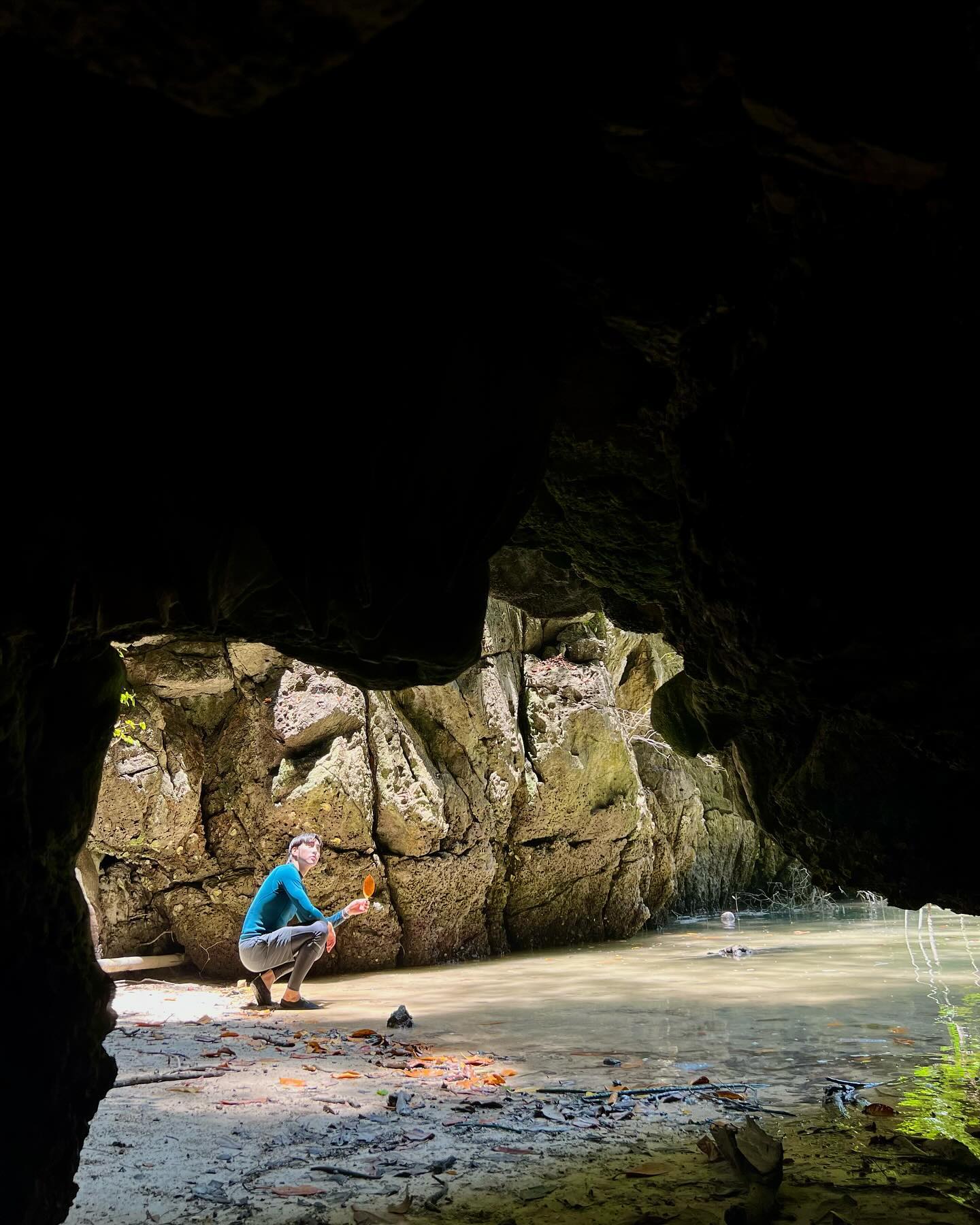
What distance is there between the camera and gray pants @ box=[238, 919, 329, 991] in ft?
25.4

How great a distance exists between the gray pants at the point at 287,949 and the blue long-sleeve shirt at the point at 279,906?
9cm

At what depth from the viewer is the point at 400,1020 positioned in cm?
668

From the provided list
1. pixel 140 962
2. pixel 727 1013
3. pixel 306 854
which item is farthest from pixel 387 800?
pixel 727 1013

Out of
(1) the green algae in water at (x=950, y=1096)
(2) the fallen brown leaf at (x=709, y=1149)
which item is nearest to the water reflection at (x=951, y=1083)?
(1) the green algae in water at (x=950, y=1096)

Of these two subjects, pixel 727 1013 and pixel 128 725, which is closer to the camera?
pixel 727 1013

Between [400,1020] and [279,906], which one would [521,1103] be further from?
[279,906]

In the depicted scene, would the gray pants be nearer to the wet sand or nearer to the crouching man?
the crouching man

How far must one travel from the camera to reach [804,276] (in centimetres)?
246

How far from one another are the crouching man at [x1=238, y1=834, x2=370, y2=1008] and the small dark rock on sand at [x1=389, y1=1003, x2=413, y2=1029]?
1338mm

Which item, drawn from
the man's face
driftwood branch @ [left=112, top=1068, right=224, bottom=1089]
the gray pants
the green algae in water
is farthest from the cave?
the man's face

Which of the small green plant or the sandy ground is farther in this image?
the small green plant

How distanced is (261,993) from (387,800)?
2.86 metres

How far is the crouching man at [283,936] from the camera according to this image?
25.5 feet

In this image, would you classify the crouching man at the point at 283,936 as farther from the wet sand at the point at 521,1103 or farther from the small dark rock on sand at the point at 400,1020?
the small dark rock on sand at the point at 400,1020
